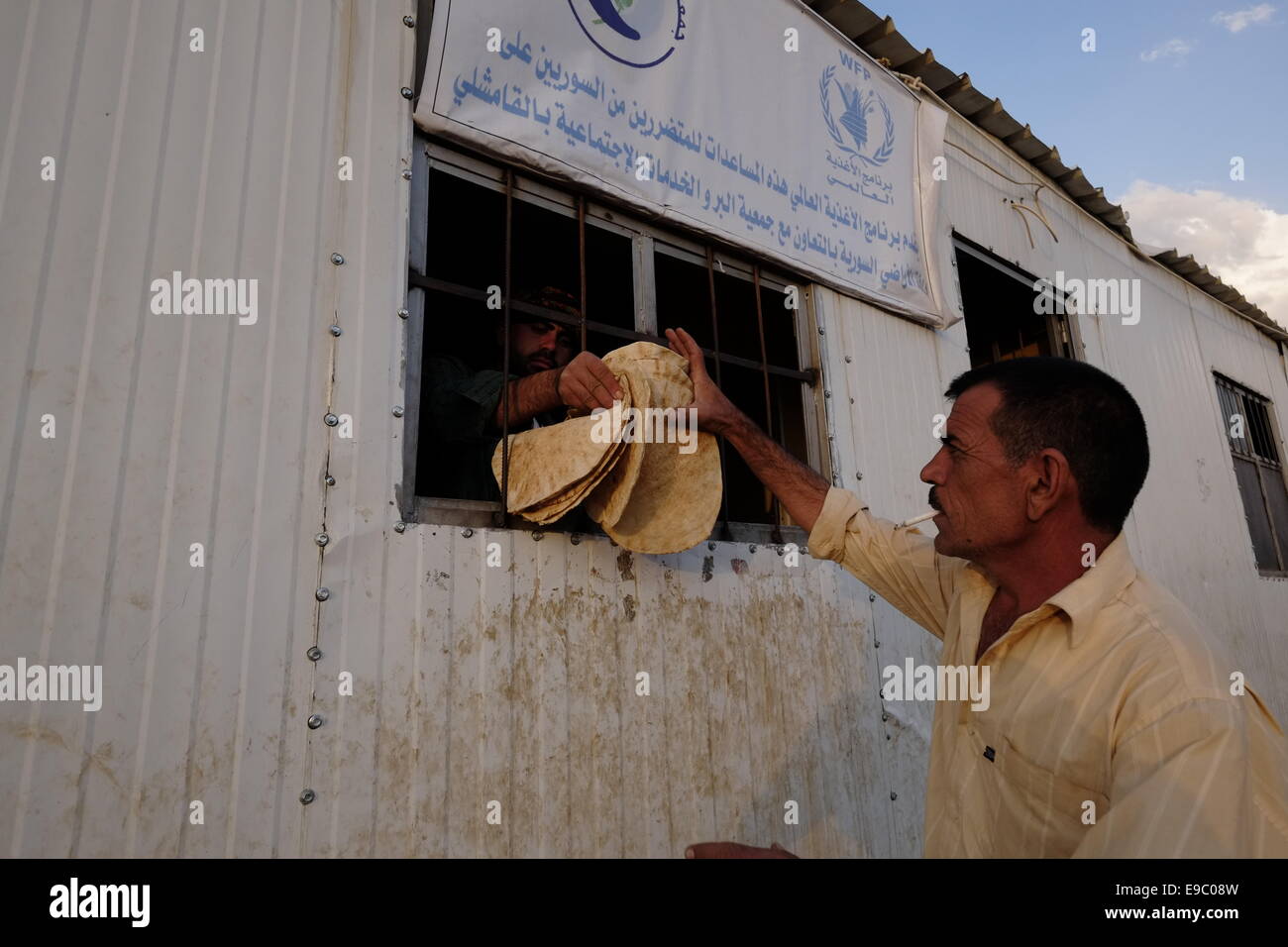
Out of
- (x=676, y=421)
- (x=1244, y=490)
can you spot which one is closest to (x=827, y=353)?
(x=676, y=421)

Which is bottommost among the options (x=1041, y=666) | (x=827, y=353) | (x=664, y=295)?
(x=1041, y=666)

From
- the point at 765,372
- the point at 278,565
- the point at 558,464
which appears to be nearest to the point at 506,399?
the point at 558,464

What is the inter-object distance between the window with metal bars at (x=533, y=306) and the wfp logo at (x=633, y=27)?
0.53 m

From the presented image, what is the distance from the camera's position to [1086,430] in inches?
58.6

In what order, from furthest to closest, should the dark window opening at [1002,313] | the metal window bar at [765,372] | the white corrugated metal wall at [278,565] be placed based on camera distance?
the dark window opening at [1002,313] → the metal window bar at [765,372] → the white corrugated metal wall at [278,565]

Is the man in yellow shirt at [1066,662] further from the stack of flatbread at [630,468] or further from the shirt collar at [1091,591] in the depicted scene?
the stack of flatbread at [630,468]

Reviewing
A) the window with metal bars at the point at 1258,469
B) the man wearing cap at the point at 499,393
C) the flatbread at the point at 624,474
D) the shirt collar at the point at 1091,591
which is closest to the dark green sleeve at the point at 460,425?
the man wearing cap at the point at 499,393

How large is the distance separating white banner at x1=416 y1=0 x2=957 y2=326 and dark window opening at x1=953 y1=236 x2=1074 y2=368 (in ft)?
3.41

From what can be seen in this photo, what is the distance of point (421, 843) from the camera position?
1.75m

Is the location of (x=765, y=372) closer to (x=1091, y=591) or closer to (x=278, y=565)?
(x=1091, y=591)

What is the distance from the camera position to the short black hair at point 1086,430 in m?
1.48
